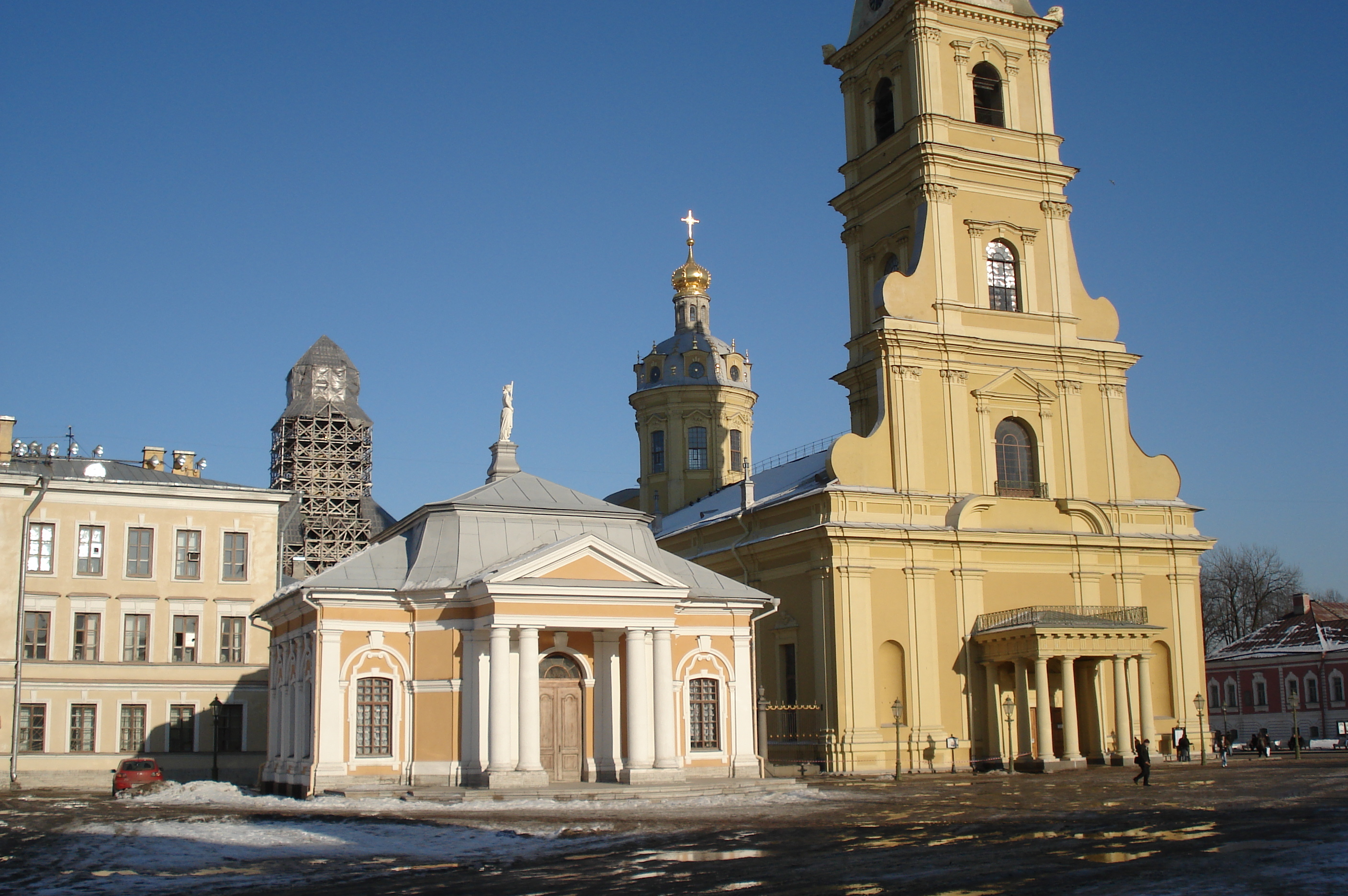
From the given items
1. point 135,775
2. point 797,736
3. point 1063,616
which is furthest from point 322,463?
point 1063,616

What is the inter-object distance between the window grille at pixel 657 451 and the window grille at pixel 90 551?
27.8 metres

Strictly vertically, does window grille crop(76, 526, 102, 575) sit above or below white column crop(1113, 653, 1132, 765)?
above

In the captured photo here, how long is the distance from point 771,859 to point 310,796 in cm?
1378

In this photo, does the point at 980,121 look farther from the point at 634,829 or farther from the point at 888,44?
the point at 634,829

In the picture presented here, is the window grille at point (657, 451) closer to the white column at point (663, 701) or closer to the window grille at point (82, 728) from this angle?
the window grille at point (82, 728)

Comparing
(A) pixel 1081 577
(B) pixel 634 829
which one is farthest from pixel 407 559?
(A) pixel 1081 577

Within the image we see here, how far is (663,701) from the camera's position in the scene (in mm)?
28734

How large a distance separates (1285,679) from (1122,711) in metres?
Result: 29.4

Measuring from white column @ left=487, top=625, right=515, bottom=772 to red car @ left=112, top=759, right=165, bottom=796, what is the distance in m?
10.1

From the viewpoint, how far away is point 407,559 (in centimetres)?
3017

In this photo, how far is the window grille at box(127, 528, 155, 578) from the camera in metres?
39.8

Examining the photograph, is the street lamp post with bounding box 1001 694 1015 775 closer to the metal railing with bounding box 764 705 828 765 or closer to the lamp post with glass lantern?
the metal railing with bounding box 764 705 828 765

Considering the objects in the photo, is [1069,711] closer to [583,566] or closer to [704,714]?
[704,714]

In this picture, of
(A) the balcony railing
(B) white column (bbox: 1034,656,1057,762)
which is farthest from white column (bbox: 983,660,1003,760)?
(A) the balcony railing
